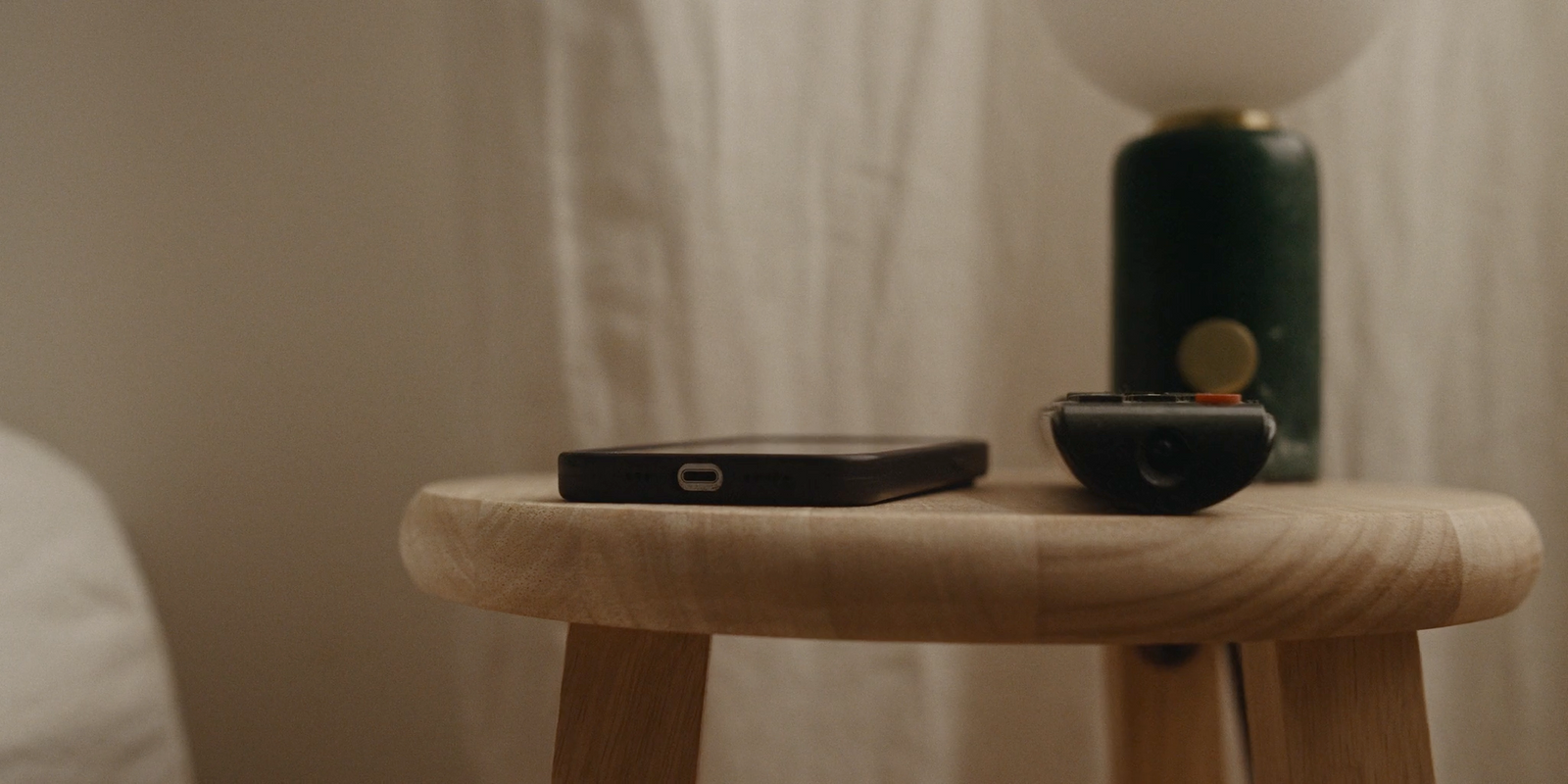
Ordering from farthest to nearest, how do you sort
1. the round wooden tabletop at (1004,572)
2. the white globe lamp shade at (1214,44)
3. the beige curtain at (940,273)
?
the beige curtain at (940,273) → the white globe lamp shade at (1214,44) → the round wooden tabletop at (1004,572)

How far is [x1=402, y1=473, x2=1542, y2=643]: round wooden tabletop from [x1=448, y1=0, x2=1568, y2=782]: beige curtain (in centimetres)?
39

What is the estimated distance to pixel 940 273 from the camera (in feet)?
2.54

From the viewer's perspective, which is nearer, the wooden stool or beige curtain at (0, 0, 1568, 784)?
the wooden stool

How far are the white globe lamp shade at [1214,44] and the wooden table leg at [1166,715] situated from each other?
32 cm

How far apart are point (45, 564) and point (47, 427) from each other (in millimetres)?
301

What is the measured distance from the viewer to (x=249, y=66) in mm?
857

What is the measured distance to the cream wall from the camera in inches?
33.4

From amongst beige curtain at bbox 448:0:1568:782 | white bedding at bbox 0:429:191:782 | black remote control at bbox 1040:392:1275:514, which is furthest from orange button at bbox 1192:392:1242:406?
white bedding at bbox 0:429:191:782

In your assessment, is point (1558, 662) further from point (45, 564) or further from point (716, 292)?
point (45, 564)

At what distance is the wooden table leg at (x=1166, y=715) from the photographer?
1.96 ft

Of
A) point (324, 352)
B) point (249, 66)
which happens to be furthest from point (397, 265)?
point (249, 66)

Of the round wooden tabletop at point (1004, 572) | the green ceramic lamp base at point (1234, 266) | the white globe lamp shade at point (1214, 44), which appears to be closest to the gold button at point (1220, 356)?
the green ceramic lamp base at point (1234, 266)

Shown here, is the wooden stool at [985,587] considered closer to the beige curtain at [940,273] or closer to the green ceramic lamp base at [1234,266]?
the green ceramic lamp base at [1234,266]

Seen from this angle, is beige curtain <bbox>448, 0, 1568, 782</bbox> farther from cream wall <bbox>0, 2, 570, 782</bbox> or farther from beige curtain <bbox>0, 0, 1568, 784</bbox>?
cream wall <bbox>0, 2, 570, 782</bbox>
